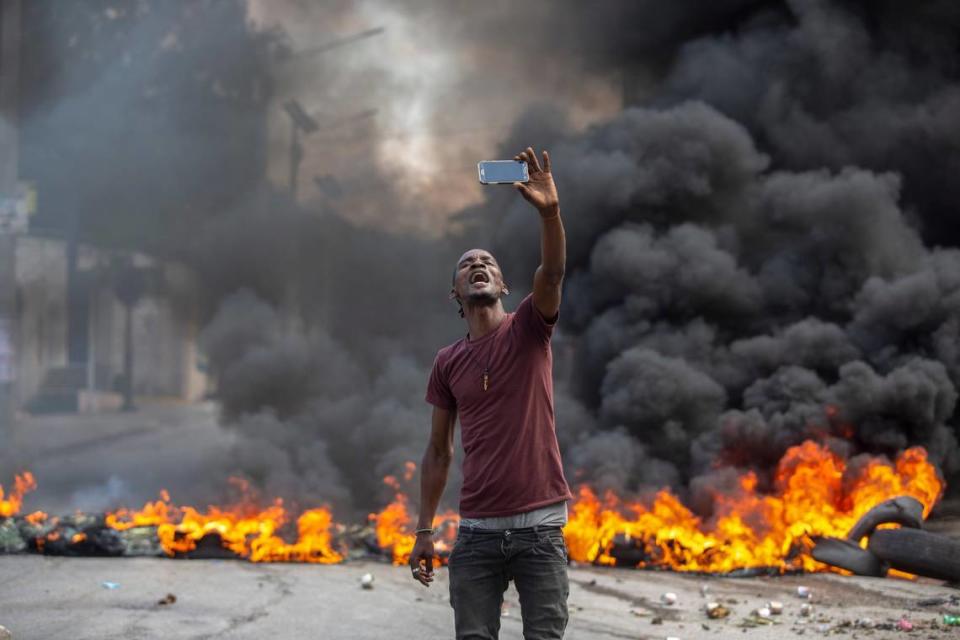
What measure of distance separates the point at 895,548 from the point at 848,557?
0.52 m

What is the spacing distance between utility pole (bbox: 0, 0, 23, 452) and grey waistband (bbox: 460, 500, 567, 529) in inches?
502

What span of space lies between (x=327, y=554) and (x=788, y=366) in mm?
5661

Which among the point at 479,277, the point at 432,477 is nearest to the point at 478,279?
the point at 479,277

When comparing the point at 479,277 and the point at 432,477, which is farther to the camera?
the point at 432,477

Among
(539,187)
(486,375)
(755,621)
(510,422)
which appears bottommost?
(755,621)

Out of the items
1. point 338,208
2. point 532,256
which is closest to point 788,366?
point 532,256

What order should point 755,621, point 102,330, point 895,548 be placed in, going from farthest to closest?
point 102,330, point 895,548, point 755,621

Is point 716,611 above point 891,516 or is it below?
below

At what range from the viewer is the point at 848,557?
27.0 feet

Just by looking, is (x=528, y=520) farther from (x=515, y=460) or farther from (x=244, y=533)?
(x=244, y=533)

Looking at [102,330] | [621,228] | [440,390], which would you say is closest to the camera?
[440,390]

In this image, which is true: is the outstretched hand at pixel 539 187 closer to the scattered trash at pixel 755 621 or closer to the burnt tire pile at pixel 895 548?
the scattered trash at pixel 755 621

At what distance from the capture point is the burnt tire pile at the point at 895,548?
749 cm

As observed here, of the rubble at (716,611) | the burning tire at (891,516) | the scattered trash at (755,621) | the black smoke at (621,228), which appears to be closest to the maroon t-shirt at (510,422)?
the scattered trash at (755,621)
